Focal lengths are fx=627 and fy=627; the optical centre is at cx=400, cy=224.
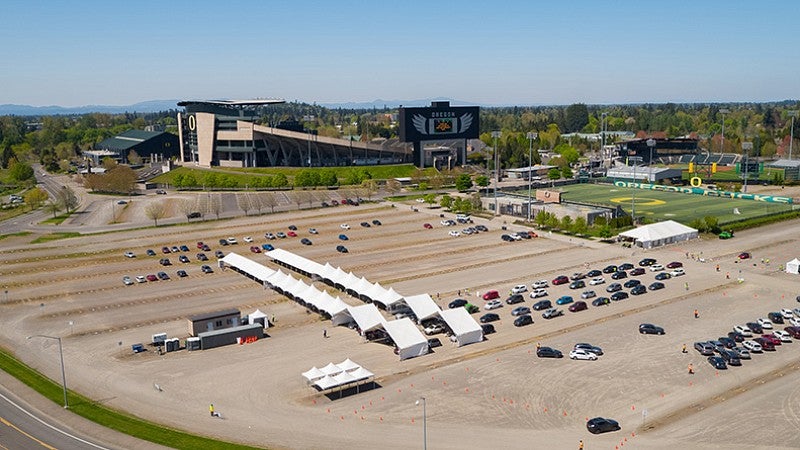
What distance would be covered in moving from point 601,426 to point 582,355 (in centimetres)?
1117

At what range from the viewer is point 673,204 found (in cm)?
11819

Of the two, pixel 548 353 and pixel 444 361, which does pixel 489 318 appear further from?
pixel 444 361

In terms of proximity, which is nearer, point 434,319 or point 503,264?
point 434,319

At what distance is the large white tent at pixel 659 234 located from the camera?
83.4 metres

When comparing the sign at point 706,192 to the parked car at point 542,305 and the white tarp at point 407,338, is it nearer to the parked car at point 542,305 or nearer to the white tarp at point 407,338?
the parked car at point 542,305

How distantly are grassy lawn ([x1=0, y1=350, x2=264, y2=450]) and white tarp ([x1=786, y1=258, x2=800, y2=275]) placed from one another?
63.6 m

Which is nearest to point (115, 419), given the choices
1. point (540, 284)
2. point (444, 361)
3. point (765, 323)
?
point (444, 361)

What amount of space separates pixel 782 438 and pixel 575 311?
2410cm

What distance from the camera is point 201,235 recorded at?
318 ft

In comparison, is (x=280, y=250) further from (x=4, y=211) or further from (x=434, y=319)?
(x=4, y=211)

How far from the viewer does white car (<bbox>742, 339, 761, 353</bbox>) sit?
4822 cm

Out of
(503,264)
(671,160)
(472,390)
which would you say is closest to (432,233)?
(503,264)

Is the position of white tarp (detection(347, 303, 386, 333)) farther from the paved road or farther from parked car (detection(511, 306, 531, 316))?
the paved road

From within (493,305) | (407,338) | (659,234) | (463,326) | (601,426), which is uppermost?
(659,234)
